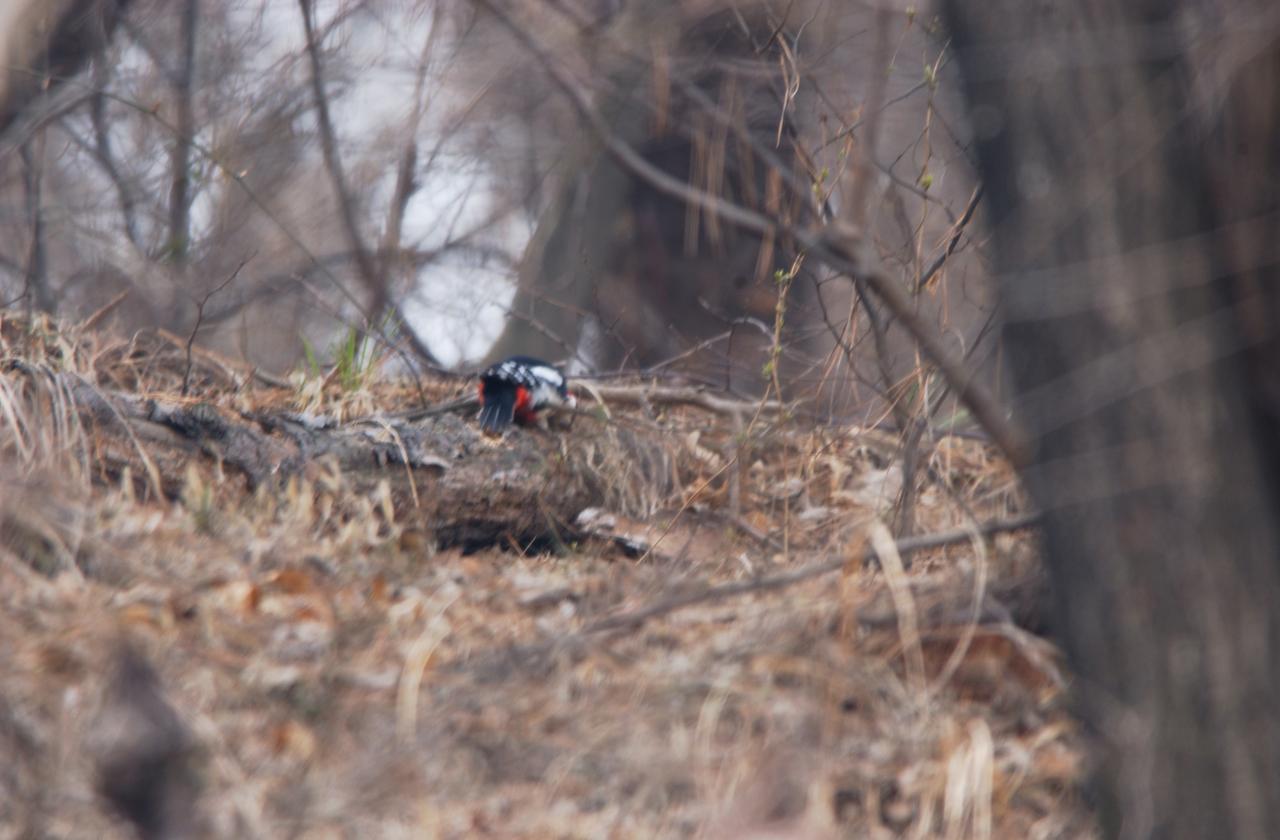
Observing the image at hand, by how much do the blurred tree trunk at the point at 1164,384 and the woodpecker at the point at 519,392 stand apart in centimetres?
303

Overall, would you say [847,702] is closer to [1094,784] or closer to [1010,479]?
[1094,784]

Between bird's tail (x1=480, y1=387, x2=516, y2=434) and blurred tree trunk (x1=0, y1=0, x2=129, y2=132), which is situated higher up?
blurred tree trunk (x1=0, y1=0, x2=129, y2=132)

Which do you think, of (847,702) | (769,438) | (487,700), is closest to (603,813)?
(487,700)

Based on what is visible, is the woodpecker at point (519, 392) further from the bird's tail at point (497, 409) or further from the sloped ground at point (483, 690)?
the sloped ground at point (483, 690)

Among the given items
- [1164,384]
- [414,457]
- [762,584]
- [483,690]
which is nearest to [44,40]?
[414,457]

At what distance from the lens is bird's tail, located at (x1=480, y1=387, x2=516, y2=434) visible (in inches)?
199

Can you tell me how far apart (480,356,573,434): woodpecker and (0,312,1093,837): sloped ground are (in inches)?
56.2

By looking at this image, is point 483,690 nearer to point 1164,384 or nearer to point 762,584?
point 762,584

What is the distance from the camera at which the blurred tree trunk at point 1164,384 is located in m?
2.30

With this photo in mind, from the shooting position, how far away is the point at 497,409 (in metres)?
5.25

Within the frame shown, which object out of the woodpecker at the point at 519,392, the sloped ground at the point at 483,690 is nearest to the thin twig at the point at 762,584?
the sloped ground at the point at 483,690

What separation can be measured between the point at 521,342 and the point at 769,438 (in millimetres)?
5131

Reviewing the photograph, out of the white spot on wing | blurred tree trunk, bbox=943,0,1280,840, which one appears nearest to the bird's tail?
the white spot on wing

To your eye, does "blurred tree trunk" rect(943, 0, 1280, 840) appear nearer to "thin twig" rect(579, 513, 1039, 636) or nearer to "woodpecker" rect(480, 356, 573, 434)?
"thin twig" rect(579, 513, 1039, 636)
